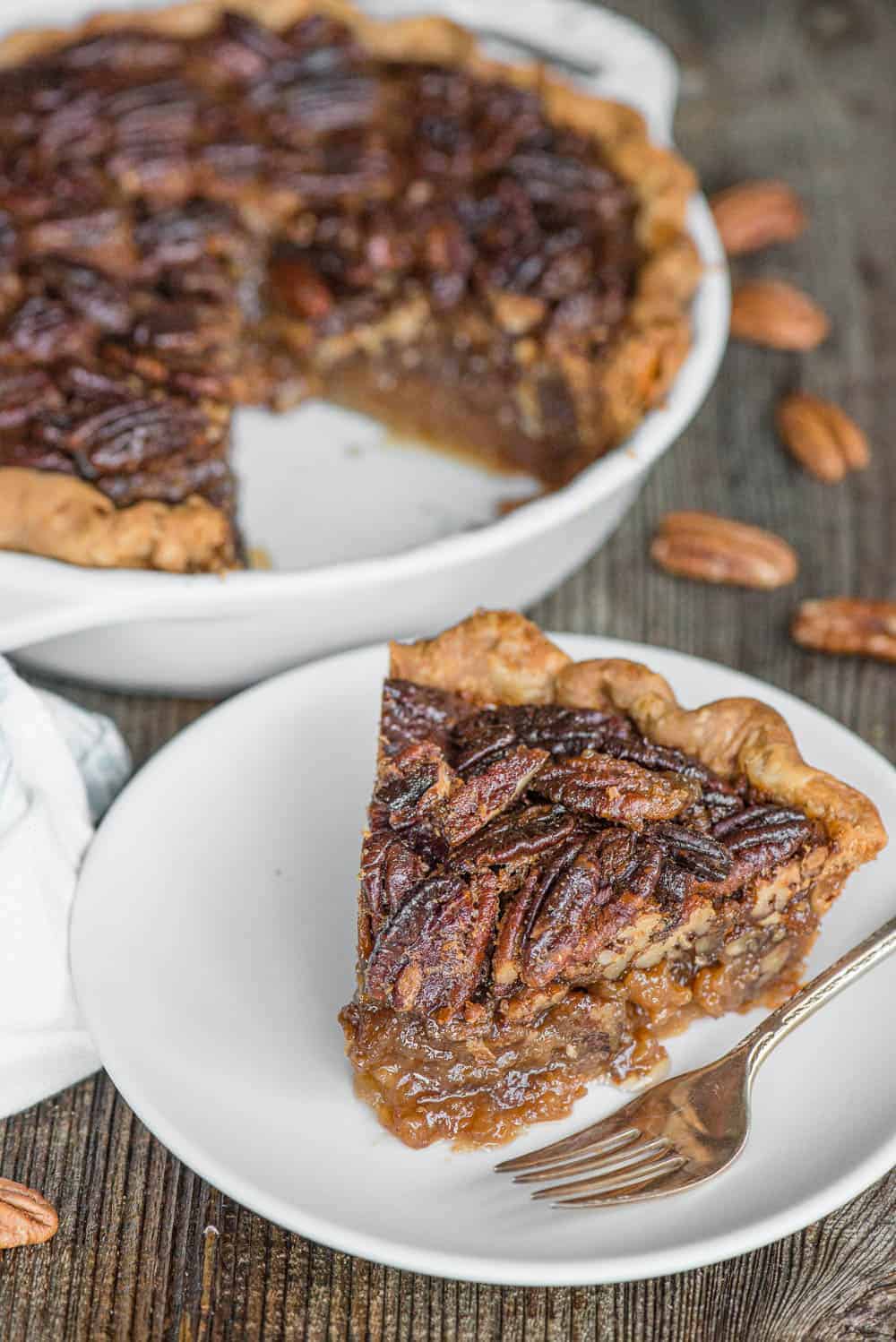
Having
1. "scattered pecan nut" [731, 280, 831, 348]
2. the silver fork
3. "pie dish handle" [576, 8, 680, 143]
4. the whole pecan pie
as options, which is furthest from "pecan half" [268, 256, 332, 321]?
the silver fork

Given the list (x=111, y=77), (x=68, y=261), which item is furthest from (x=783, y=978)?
(x=111, y=77)

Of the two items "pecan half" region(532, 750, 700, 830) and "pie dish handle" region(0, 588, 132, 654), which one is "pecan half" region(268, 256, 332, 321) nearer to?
"pie dish handle" region(0, 588, 132, 654)

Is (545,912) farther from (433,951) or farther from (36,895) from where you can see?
(36,895)

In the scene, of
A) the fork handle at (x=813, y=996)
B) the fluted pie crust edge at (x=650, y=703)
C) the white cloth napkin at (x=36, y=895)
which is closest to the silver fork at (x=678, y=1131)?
the fork handle at (x=813, y=996)

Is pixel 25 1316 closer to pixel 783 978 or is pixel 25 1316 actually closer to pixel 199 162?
pixel 783 978

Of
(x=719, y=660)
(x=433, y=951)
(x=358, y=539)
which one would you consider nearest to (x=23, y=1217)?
(x=433, y=951)

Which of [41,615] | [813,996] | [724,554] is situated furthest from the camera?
[724,554]
